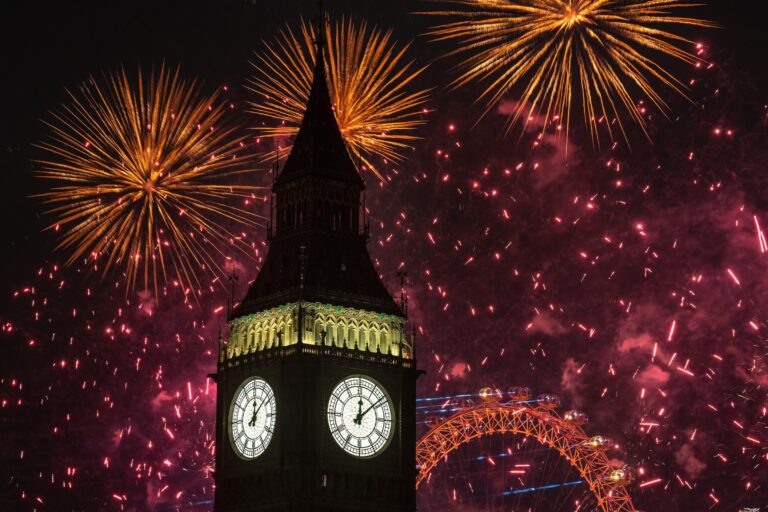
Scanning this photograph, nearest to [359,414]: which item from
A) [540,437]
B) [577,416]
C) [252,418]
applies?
[252,418]

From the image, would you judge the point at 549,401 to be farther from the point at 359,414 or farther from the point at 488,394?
the point at 359,414

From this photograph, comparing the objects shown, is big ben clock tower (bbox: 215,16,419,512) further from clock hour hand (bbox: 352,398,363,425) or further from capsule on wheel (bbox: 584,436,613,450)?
capsule on wheel (bbox: 584,436,613,450)

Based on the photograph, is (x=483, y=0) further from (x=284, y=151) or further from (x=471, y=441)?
(x=471, y=441)

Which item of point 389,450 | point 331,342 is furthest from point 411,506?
point 331,342

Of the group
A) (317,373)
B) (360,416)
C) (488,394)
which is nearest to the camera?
(317,373)

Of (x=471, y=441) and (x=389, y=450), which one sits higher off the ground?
(x=471, y=441)

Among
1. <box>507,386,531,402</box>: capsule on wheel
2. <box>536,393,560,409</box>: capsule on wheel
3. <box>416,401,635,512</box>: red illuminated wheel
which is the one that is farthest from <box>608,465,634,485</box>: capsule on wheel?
<box>507,386,531,402</box>: capsule on wheel

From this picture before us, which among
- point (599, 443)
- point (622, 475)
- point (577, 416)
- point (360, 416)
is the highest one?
point (577, 416)

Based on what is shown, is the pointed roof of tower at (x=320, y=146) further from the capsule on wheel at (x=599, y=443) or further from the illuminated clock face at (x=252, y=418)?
the capsule on wheel at (x=599, y=443)
